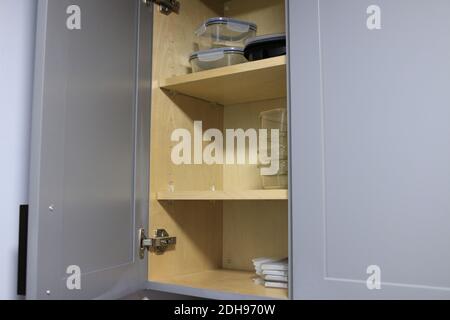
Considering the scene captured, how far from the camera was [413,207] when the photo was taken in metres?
0.85

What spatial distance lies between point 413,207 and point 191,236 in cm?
73

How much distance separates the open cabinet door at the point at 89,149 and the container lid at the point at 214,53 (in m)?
0.15

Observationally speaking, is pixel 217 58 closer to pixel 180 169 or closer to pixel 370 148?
pixel 180 169

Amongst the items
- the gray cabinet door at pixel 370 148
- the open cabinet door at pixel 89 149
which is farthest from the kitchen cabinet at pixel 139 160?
the gray cabinet door at pixel 370 148

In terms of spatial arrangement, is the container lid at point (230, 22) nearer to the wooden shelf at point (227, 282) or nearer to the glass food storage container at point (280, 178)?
the glass food storage container at point (280, 178)

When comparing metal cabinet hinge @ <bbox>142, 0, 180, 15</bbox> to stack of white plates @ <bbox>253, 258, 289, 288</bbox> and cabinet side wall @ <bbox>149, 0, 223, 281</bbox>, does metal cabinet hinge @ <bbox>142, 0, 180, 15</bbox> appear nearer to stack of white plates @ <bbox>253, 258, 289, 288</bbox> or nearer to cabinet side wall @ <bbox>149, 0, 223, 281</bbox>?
cabinet side wall @ <bbox>149, 0, 223, 281</bbox>

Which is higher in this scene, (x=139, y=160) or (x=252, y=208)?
(x=139, y=160)

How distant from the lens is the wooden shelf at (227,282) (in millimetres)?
1073

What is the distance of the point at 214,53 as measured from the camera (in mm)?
1262

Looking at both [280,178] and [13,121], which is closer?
[13,121]

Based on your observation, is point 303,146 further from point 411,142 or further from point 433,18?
point 433,18

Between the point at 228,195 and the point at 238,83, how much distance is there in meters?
0.35

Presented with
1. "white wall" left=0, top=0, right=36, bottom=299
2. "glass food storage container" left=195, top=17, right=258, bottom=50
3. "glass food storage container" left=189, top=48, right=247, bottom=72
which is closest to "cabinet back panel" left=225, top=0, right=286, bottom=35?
"glass food storage container" left=195, top=17, right=258, bottom=50

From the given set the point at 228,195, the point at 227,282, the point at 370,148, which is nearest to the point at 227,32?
the point at 228,195
